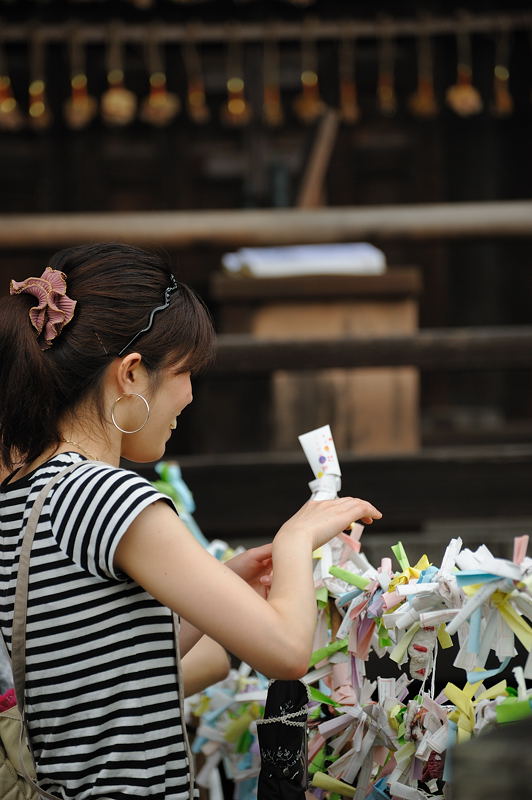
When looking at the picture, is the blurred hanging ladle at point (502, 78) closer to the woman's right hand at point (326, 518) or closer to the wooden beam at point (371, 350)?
the wooden beam at point (371, 350)

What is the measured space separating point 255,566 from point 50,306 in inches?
18.9

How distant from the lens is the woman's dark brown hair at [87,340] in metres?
1.42

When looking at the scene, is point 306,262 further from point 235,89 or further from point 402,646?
point 402,646

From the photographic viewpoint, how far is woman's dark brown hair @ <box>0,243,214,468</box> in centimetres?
142

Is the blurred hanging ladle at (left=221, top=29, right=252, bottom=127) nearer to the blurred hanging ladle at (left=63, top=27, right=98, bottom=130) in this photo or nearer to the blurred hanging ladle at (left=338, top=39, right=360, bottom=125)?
the blurred hanging ladle at (left=338, top=39, right=360, bottom=125)

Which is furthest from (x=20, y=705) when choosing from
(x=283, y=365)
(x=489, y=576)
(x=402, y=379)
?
(x=402, y=379)

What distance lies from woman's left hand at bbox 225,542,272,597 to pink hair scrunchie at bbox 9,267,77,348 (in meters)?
0.42

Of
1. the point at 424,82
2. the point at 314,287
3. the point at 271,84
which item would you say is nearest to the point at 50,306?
the point at 314,287

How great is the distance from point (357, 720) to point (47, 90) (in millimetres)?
4758

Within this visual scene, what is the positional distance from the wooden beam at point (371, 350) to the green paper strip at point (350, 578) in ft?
6.76

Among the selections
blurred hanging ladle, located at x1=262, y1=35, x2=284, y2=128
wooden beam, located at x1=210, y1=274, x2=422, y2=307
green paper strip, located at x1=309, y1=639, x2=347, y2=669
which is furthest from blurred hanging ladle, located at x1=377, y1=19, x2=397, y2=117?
green paper strip, located at x1=309, y1=639, x2=347, y2=669

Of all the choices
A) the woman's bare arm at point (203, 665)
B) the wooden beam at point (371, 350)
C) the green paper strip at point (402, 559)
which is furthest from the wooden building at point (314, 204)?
the green paper strip at point (402, 559)

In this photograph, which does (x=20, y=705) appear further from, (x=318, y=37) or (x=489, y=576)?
(x=318, y=37)

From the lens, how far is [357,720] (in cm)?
159
